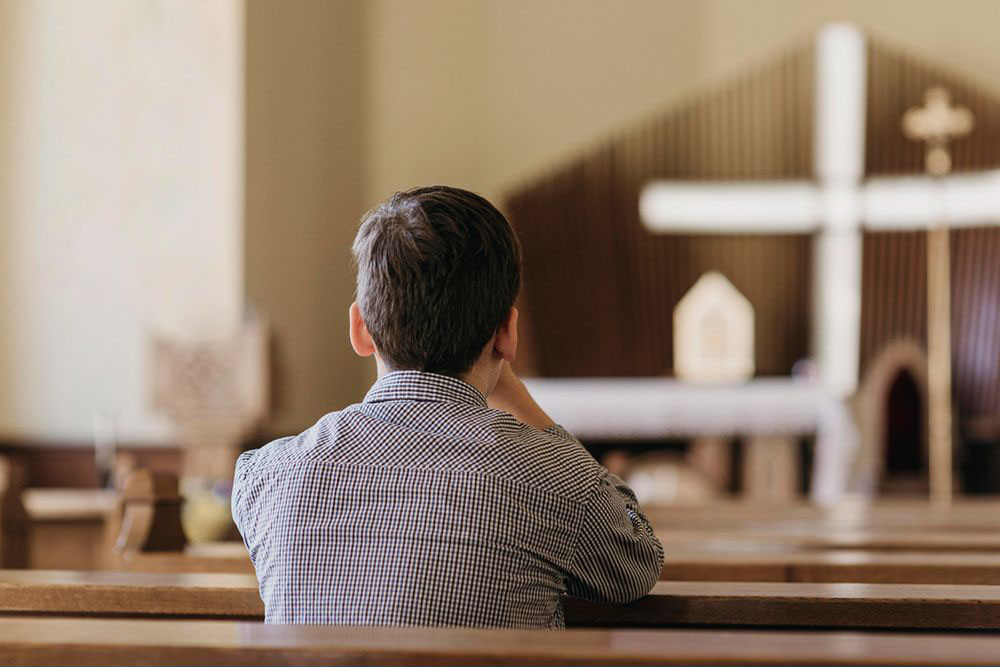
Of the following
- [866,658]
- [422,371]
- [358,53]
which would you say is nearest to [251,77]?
[358,53]

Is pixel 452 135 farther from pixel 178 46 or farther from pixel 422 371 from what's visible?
pixel 422 371

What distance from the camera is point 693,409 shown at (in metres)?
7.89

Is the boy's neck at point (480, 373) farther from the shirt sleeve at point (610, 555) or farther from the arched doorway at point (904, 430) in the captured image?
the arched doorway at point (904, 430)

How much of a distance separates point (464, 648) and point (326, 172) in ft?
24.0

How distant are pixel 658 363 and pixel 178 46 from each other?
3.38m

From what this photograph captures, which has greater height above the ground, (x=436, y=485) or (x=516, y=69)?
(x=516, y=69)

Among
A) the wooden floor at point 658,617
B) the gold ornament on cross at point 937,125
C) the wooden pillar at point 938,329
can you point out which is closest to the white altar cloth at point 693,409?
the wooden pillar at point 938,329

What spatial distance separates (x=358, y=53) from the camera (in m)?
8.91

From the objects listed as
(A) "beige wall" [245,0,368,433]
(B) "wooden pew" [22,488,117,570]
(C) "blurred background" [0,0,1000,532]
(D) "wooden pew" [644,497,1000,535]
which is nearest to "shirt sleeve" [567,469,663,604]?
(D) "wooden pew" [644,497,1000,535]

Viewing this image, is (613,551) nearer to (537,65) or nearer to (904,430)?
(904,430)

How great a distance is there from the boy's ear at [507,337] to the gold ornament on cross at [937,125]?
664 centimetres

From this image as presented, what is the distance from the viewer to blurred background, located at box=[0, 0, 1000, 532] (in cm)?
682

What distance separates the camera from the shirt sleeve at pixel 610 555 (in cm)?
154

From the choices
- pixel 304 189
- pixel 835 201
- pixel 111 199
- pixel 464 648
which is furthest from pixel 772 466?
pixel 464 648
